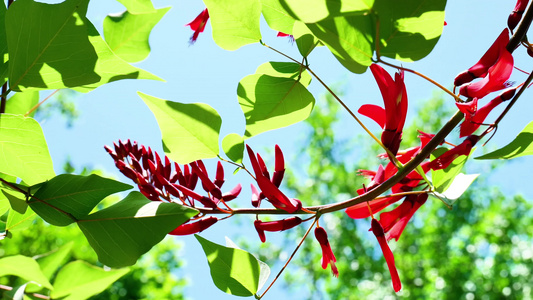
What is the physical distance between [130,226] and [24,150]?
0.12 meters

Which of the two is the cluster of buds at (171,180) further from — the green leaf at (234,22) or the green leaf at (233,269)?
the green leaf at (234,22)

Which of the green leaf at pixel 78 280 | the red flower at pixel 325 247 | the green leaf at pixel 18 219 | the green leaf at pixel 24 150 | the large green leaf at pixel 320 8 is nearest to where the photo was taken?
the large green leaf at pixel 320 8

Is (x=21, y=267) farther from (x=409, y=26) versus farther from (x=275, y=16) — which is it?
(x=409, y=26)

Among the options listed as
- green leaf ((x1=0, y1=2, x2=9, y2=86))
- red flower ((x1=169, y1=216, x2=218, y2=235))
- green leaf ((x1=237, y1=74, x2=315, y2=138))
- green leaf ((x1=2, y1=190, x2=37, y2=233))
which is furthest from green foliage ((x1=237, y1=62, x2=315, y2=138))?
green leaf ((x1=2, y1=190, x2=37, y2=233))

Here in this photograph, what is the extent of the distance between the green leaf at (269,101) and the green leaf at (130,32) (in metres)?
0.16

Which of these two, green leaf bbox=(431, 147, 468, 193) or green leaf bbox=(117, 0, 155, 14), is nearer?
green leaf bbox=(431, 147, 468, 193)

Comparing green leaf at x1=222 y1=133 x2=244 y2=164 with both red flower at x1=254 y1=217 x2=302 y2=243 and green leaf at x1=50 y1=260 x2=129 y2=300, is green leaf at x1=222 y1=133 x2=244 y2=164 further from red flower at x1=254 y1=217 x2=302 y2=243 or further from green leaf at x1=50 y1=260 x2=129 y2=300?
green leaf at x1=50 y1=260 x2=129 y2=300

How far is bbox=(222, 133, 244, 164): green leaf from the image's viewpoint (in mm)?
544

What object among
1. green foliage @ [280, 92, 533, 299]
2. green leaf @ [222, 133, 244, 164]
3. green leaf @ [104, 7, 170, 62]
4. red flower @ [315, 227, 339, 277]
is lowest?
green foliage @ [280, 92, 533, 299]

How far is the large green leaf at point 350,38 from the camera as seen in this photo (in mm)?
342

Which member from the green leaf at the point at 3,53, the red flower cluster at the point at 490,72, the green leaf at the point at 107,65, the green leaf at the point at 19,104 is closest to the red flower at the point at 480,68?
the red flower cluster at the point at 490,72

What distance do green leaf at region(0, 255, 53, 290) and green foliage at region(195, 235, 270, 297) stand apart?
30 cm

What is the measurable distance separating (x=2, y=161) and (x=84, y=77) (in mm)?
122

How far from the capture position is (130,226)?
428 mm
